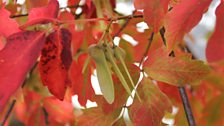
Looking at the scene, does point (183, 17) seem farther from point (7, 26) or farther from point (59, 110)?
point (59, 110)

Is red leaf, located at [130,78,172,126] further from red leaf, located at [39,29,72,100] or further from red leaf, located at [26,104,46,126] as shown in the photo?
red leaf, located at [26,104,46,126]

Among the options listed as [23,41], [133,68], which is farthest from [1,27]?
[133,68]

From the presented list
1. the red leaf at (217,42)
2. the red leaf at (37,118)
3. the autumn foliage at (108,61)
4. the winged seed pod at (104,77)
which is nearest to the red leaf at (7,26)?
the autumn foliage at (108,61)

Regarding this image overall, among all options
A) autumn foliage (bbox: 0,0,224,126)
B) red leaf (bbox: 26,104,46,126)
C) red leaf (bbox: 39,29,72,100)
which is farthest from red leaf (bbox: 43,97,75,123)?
red leaf (bbox: 39,29,72,100)

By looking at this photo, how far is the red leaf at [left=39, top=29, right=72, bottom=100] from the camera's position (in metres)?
0.56

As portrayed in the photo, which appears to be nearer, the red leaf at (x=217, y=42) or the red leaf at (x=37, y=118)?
the red leaf at (x=217, y=42)

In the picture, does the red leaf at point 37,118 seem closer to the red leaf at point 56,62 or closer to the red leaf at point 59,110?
the red leaf at point 59,110

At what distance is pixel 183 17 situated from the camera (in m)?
0.49

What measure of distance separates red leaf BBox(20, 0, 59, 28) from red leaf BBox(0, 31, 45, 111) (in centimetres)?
2

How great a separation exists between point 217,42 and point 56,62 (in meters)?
0.19

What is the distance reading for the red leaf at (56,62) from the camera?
556 mm

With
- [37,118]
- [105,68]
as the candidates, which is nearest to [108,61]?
[105,68]

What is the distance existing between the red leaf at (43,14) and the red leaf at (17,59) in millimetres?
17

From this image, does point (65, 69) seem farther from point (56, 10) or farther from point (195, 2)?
point (195, 2)
